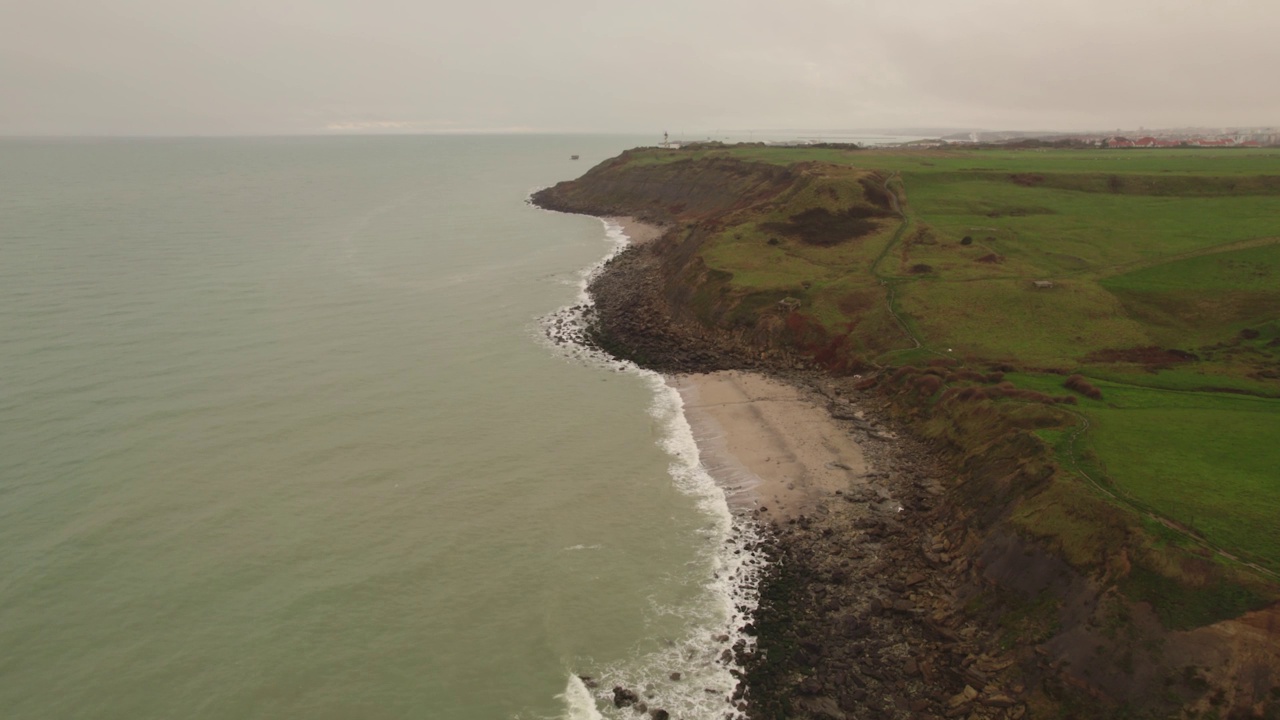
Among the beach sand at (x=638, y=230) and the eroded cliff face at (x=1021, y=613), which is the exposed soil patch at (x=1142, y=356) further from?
the beach sand at (x=638, y=230)

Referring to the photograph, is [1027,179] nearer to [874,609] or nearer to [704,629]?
[874,609]

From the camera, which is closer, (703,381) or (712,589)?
(712,589)

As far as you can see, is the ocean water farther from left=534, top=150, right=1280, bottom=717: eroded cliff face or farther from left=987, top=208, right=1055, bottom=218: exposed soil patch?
left=987, top=208, right=1055, bottom=218: exposed soil patch

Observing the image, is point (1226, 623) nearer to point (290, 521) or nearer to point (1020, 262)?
point (290, 521)

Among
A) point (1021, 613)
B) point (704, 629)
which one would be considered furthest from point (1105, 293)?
point (704, 629)

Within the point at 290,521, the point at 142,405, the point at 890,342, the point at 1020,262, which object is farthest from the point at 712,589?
the point at 1020,262
